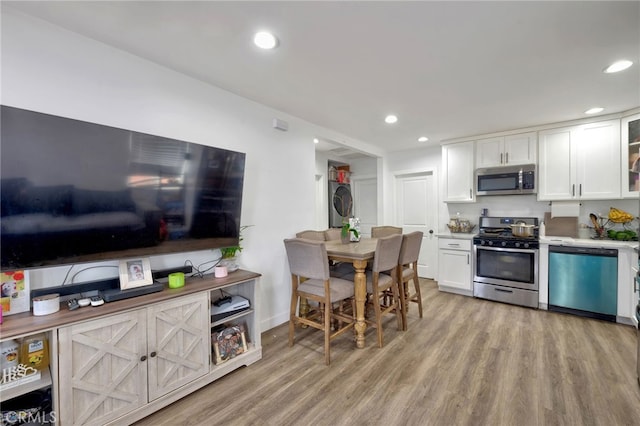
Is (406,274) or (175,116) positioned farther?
(406,274)

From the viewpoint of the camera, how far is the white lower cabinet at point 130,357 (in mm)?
1448

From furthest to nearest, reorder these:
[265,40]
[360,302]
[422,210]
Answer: [422,210] < [360,302] < [265,40]

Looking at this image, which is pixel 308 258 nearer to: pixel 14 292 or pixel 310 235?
pixel 310 235

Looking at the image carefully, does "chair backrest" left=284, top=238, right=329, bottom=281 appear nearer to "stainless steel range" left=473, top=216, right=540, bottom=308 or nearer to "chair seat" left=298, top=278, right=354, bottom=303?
"chair seat" left=298, top=278, right=354, bottom=303

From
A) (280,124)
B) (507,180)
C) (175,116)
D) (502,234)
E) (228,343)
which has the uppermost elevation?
(280,124)

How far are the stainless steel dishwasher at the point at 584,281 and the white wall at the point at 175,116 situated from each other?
124 inches

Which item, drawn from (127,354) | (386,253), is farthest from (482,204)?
(127,354)

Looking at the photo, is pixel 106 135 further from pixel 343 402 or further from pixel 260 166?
pixel 343 402

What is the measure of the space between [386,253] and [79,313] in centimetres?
229

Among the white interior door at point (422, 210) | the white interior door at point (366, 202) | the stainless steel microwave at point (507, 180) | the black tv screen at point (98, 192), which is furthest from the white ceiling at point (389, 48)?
the white interior door at point (366, 202)

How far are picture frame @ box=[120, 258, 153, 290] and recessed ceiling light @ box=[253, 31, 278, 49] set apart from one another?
172 centimetres

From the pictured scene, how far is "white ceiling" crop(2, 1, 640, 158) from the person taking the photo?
1.54m

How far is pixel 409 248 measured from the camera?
3025 mm

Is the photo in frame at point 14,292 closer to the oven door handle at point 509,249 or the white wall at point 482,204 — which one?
the oven door handle at point 509,249
